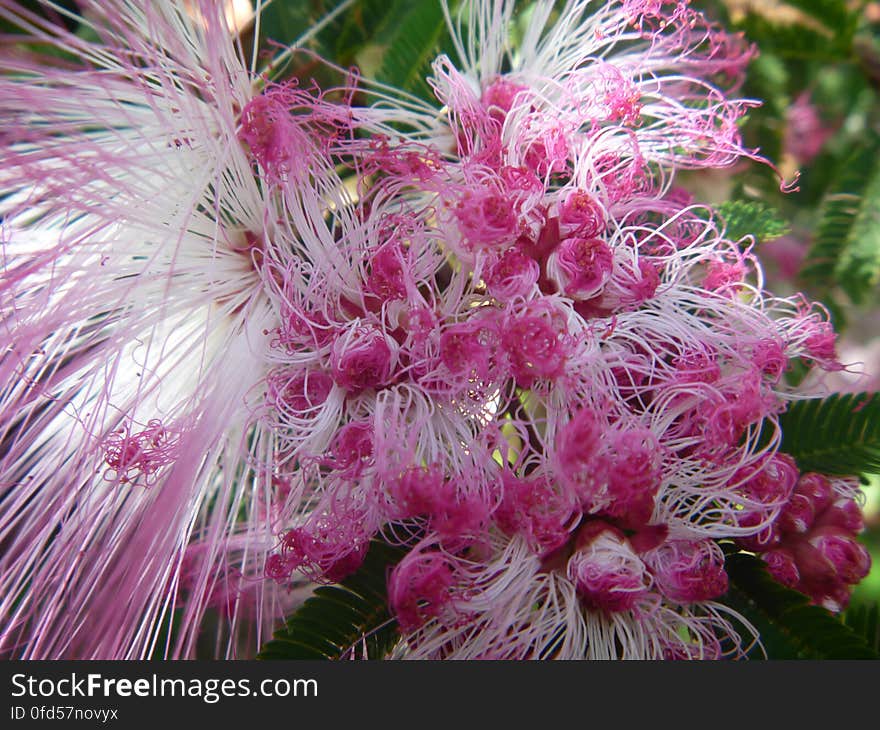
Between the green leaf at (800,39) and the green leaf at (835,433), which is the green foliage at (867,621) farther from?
the green leaf at (800,39)

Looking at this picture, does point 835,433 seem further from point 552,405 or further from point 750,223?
point 552,405

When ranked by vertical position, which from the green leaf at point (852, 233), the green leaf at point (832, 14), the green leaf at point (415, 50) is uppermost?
the green leaf at point (832, 14)

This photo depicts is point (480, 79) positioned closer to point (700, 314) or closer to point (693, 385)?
point (700, 314)

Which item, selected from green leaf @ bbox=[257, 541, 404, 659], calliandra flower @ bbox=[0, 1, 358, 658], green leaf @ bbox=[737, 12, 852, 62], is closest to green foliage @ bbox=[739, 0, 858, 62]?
green leaf @ bbox=[737, 12, 852, 62]

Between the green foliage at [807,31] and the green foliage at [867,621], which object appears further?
the green foliage at [807,31]

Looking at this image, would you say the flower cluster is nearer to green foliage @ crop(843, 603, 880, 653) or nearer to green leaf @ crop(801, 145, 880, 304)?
green foliage @ crop(843, 603, 880, 653)

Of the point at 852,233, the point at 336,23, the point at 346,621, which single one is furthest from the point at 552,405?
the point at 852,233

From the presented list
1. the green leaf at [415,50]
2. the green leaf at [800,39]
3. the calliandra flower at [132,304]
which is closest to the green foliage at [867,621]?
the calliandra flower at [132,304]
